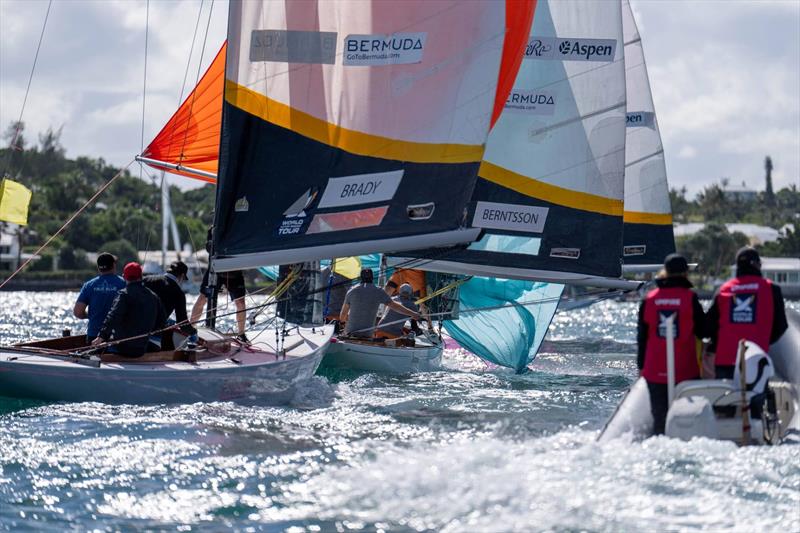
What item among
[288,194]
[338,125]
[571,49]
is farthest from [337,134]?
[571,49]

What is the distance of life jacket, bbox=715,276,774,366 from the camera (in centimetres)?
952

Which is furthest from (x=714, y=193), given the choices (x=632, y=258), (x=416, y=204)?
(x=416, y=204)

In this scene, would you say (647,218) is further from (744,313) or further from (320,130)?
(744,313)

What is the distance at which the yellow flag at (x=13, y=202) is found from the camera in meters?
13.8

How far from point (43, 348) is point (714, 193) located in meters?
127

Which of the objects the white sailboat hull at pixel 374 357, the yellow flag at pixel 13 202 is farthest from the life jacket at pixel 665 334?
the yellow flag at pixel 13 202

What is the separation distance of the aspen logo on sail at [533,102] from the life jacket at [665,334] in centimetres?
784

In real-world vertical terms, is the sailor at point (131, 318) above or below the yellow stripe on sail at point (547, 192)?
below

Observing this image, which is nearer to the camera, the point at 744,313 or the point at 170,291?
the point at 744,313

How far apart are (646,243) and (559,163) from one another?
6188 millimetres

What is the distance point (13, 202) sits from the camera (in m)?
13.8

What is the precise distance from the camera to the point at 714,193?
133 metres

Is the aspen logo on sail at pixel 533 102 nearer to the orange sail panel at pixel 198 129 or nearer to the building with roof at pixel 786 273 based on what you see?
the orange sail panel at pixel 198 129

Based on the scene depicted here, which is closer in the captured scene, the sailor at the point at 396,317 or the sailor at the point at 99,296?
the sailor at the point at 99,296
